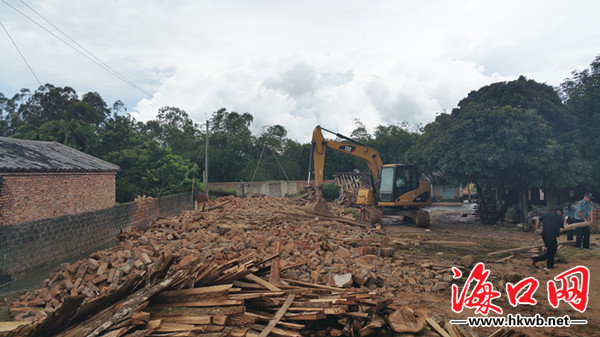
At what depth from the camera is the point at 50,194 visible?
14.4 m

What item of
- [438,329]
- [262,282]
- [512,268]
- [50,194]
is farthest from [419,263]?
[50,194]

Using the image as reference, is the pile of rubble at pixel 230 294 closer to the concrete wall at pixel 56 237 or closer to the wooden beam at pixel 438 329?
the wooden beam at pixel 438 329

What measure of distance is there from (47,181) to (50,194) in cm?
53

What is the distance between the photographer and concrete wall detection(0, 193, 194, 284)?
31.8 ft

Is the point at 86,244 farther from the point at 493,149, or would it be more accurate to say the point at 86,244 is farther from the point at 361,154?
the point at 493,149

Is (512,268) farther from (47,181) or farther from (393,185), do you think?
(47,181)

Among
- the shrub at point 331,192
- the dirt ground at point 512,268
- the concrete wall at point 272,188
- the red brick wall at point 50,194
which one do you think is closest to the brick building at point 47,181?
the red brick wall at point 50,194

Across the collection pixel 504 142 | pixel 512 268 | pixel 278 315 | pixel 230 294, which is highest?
pixel 504 142

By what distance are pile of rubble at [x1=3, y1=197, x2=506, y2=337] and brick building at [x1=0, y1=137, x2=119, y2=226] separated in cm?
658

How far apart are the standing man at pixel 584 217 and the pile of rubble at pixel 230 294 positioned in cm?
481

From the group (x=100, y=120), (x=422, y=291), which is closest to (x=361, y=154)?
(x=422, y=291)

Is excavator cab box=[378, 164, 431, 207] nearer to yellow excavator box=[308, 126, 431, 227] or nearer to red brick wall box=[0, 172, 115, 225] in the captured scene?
yellow excavator box=[308, 126, 431, 227]

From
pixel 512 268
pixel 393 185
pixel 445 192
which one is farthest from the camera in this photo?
pixel 445 192

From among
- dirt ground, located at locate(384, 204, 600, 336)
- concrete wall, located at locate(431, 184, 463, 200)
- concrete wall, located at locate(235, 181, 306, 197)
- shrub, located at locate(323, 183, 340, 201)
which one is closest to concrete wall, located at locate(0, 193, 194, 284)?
dirt ground, located at locate(384, 204, 600, 336)
